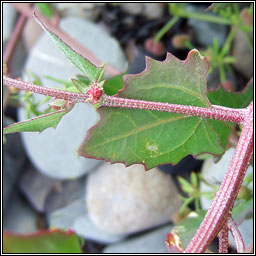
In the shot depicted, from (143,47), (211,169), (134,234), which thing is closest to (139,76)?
(211,169)

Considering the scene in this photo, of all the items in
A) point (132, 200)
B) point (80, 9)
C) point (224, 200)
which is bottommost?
point (132, 200)

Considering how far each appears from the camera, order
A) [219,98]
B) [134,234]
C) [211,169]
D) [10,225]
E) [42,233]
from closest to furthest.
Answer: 1. [42,233]
2. [219,98]
3. [211,169]
4. [134,234]
5. [10,225]

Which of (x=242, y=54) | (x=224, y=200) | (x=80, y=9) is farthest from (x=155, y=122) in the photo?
(x=80, y=9)

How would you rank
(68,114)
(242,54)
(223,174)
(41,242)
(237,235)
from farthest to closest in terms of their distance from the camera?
(68,114) → (242,54) → (223,174) → (237,235) → (41,242)

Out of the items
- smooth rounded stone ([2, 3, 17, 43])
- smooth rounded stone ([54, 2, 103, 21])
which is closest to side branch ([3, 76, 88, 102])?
smooth rounded stone ([54, 2, 103, 21])

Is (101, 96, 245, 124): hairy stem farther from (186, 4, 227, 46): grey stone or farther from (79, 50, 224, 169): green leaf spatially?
(186, 4, 227, 46): grey stone

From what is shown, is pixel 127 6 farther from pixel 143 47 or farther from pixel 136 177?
pixel 136 177

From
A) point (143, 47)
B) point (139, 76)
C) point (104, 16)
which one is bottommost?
point (139, 76)

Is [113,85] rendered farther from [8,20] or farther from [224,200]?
[8,20]
